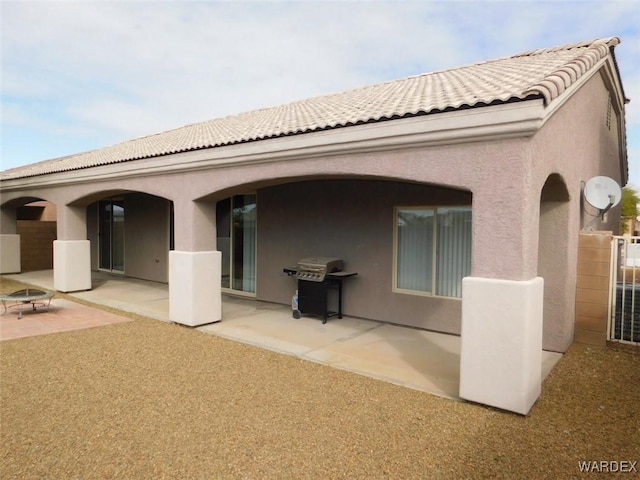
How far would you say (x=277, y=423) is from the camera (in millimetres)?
4699

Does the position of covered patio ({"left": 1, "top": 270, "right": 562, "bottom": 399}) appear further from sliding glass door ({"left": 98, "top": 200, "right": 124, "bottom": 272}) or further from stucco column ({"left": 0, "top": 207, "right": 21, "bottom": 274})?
stucco column ({"left": 0, "top": 207, "right": 21, "bottom": 274})

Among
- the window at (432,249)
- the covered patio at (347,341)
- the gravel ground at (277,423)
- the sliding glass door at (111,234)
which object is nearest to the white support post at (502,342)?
the gravel ground at (277,423)

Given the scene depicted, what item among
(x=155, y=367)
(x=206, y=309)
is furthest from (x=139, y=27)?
(x=155, y=367)

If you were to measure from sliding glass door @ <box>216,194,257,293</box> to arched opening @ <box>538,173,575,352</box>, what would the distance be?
24.6 feet

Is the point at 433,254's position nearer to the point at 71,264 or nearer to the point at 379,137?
the point at 379,137

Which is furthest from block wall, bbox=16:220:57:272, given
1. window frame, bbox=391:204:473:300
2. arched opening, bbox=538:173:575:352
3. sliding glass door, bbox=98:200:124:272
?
arched opening, bbox=538:173:575:352

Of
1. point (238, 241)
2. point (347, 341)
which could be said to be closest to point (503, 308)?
point (347, 341)

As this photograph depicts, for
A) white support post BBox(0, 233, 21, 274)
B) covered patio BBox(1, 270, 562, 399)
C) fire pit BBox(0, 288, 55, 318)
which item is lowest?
covered patio BBox(1, 270, 562, 399)

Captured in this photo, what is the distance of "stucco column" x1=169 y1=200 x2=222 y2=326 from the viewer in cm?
887

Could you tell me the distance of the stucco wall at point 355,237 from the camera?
8.78m

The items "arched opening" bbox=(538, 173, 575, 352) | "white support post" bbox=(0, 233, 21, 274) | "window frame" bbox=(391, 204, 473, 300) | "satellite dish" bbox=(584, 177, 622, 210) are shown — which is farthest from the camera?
"white support post" bbox=(0, 233, 21, 274)

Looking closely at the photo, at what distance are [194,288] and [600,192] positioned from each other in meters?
8.21

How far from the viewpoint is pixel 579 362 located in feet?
22.4

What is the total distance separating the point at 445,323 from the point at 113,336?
6.55 metres
